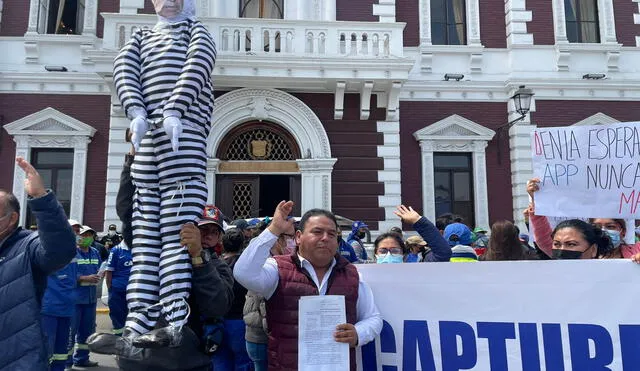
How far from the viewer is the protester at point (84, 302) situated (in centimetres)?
666

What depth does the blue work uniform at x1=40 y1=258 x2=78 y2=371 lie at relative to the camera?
5.74 m

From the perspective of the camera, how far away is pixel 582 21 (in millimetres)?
13148

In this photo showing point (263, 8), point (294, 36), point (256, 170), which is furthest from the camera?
point (263, 8)

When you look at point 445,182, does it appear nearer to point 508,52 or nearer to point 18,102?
point 508,52

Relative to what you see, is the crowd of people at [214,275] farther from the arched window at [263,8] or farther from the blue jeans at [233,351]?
the arched window at [263,8]

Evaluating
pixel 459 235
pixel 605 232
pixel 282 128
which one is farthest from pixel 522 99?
pixel 605 232

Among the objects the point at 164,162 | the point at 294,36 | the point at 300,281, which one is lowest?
the point at 300,281

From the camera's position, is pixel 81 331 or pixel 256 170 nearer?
pixel 81 331

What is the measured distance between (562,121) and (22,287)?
12.5 m

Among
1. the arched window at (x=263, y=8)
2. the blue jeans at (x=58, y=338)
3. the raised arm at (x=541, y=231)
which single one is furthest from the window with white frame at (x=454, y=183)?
the blue jeans at (x=58, y=338)

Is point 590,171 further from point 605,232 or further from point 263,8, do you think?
point 263,8

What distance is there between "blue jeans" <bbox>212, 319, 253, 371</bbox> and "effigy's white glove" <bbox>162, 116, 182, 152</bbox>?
1847 mm

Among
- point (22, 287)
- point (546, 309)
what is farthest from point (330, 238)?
point (22, 287)

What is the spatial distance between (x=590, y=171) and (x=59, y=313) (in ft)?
18.3
